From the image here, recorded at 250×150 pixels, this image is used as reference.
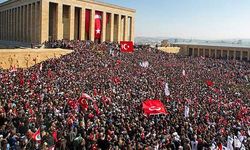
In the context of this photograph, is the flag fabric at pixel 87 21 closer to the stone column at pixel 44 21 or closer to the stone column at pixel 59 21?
the stone column at pixel 59 21

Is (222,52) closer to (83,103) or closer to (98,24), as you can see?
(98,24)

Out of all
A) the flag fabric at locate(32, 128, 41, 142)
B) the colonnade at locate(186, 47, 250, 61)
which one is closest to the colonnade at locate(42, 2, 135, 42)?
the colonnade at locate(186, 47, 250, 61)

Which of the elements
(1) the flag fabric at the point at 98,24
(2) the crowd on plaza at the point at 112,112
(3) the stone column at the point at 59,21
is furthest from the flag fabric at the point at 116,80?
(1) the flag fabric at the point at 98,24

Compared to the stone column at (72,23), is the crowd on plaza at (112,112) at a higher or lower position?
lower

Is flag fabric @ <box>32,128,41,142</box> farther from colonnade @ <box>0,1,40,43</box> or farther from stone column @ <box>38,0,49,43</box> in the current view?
colonnade @ <box>0,1,40,43</box>

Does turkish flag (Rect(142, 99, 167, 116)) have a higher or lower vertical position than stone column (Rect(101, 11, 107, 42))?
lower

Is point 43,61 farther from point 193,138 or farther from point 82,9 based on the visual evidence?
point 193,138

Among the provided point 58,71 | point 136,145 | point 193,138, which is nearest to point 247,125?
point 193,138
